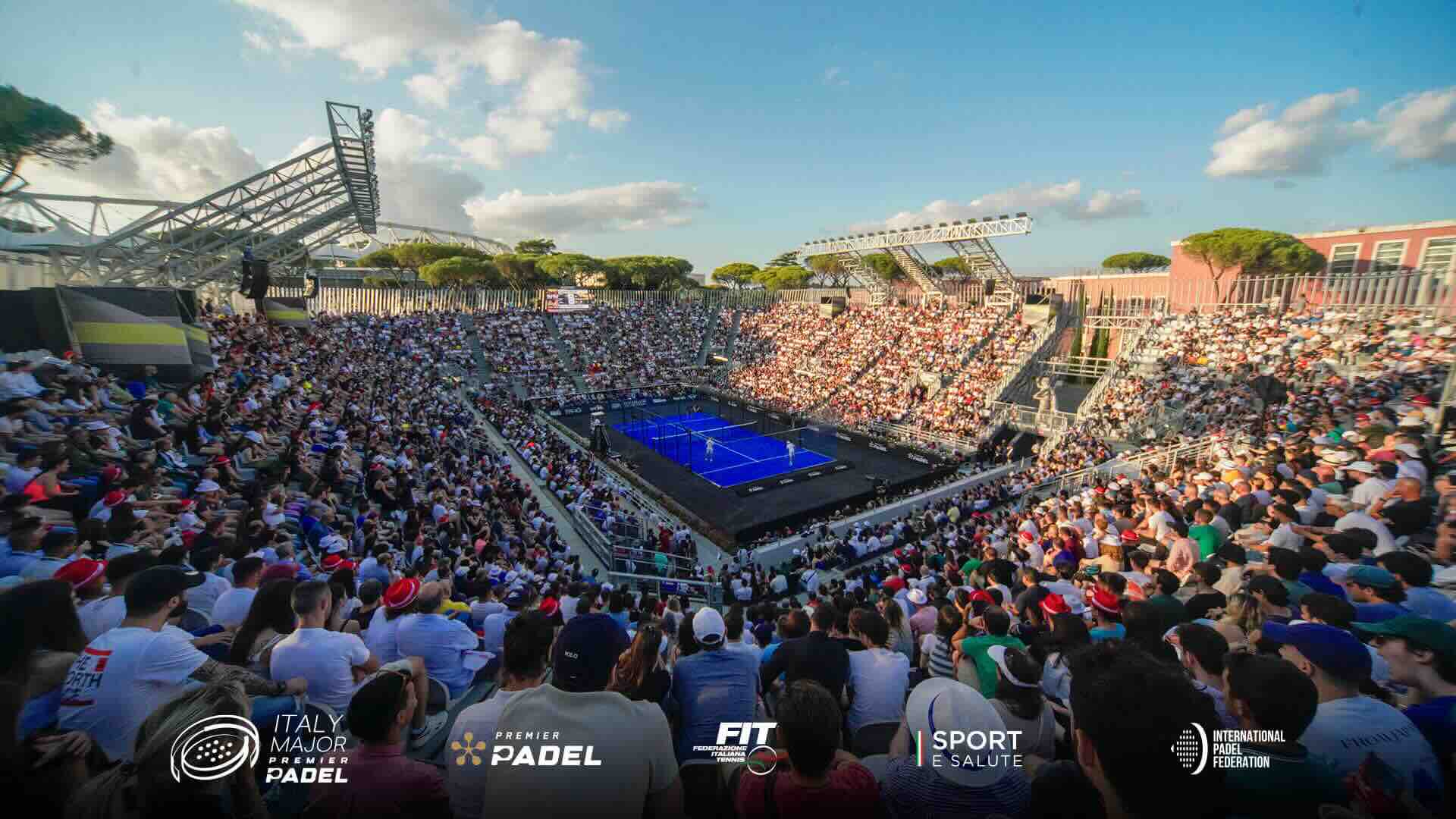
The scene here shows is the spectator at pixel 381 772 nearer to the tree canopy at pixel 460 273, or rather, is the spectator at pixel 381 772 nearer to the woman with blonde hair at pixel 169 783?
the woman with blonde hair at pixel 169 783

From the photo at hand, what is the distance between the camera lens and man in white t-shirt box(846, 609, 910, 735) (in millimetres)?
3207

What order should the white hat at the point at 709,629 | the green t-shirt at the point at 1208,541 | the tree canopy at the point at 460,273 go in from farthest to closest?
1. the tree canopy at the point at 460,273
2. the green t-shirt at the point at 1208,541
3. the white hat at the point at 709,629

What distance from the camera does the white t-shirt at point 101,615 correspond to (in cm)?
322

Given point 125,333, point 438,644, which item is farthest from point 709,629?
point 125,333

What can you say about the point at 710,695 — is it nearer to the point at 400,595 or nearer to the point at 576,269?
the point at 400,595

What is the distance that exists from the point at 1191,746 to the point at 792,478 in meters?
20.5

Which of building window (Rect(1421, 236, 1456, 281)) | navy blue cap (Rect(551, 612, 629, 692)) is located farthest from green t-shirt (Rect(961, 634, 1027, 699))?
building window (Rect(1421, 236, 1456, 281))

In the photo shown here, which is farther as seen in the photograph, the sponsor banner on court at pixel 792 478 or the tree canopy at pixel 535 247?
the tree canopy at pixel 535 247

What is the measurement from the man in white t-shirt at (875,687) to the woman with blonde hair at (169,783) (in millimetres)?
3031

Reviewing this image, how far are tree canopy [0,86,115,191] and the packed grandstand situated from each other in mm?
6903

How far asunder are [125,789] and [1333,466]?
538 inches

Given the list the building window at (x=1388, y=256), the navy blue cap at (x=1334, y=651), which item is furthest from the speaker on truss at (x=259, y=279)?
the building window at (x=1388, y=256)

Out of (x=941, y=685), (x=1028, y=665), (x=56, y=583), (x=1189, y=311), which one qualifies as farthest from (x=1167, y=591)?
(x=1189, y=311)

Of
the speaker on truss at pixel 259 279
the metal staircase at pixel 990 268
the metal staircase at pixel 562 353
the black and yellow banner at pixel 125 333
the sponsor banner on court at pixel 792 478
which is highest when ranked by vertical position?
the metal staircase at pixel 990 268
